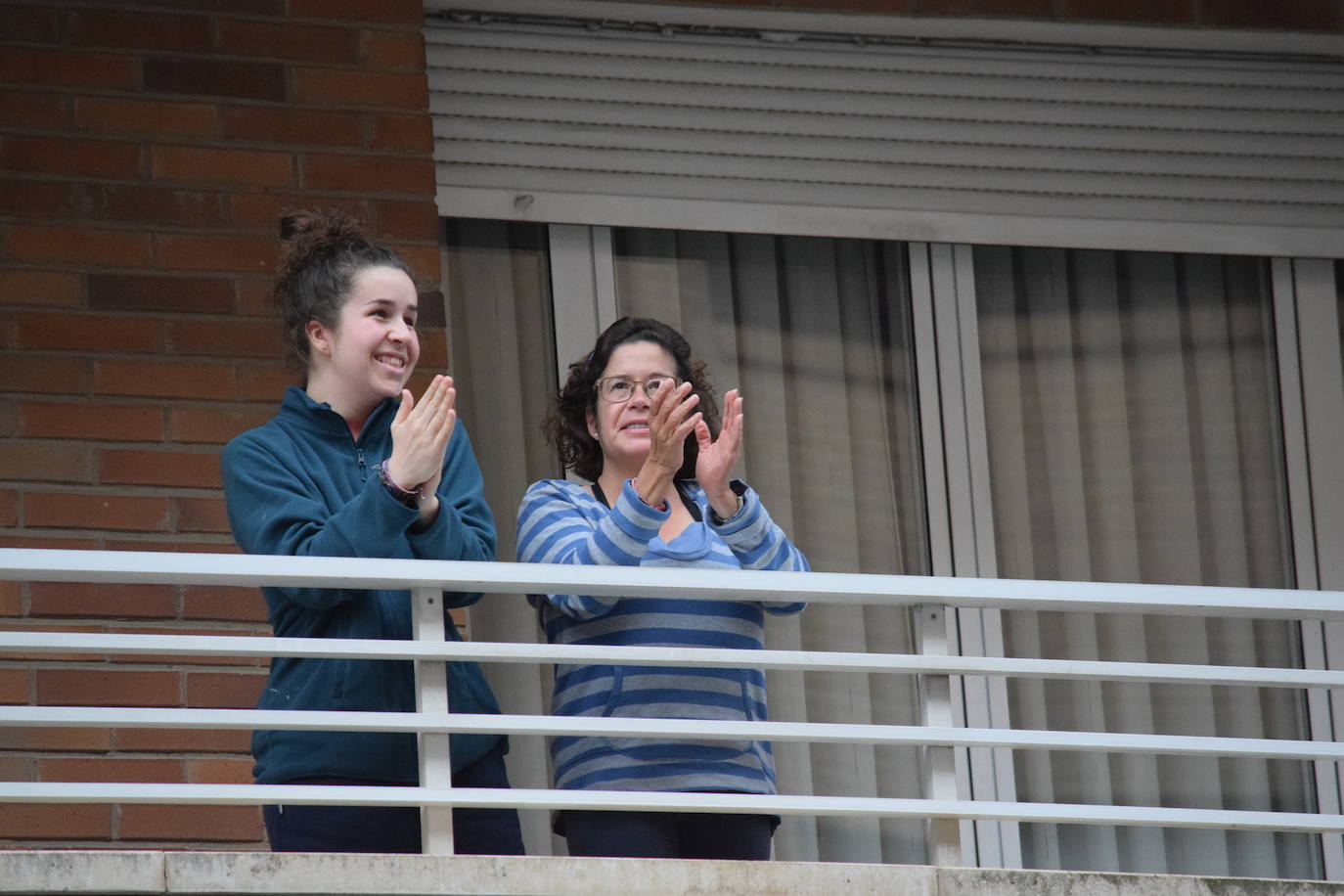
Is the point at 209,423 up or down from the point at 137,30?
down

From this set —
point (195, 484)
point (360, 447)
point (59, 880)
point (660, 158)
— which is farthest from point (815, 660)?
point (660, 158)

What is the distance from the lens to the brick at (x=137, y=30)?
5.33 m

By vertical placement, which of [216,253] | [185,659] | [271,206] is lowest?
[185,659]

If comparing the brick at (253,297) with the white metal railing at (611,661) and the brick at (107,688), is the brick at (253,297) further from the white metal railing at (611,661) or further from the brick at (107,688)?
the white metal railing at (611,661)

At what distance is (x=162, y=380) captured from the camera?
516cm

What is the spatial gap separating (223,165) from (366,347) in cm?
153

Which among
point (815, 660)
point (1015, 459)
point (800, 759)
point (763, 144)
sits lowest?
point (800, 759)

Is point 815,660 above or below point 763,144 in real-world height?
below

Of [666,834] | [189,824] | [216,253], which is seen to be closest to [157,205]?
[216,253]

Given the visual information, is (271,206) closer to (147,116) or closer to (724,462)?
(147,116)

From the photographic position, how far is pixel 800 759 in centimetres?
564

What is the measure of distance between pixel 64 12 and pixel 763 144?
180cm

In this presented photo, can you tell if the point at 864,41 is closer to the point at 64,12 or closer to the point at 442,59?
the point at 442,59

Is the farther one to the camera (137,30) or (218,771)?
(137,30)
